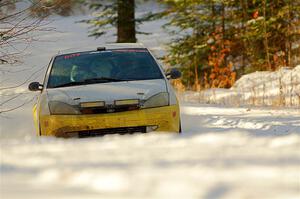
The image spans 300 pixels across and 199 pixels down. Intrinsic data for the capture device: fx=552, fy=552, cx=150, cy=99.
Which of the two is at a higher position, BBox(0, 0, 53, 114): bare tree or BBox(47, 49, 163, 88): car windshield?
BBox(0, 0, 53, 114): bare tree

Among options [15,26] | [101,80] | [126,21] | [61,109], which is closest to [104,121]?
[61,109]

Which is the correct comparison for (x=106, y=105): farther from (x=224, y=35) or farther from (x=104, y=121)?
(x=224, y=35)

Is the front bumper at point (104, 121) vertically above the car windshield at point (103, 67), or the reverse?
the car windshield at point (103, 67)

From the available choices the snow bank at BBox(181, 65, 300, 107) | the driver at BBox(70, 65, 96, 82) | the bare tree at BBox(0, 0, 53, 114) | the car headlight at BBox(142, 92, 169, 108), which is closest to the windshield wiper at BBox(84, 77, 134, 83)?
the driver at BBox(70, 65, 96, 82)

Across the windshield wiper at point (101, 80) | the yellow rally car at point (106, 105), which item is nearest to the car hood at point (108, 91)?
the yellow rally car at point (106, 105)

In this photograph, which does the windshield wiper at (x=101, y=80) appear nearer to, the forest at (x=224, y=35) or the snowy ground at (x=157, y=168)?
the snowy ground at (x=157, y=168)

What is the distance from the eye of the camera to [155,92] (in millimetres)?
6527

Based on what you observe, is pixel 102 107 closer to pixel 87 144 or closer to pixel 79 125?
pixel 79 125

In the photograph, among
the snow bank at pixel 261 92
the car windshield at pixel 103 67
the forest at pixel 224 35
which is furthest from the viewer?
the forest at pixel 224 35

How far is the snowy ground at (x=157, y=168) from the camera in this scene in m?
2.66

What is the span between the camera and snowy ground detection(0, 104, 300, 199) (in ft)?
8.72

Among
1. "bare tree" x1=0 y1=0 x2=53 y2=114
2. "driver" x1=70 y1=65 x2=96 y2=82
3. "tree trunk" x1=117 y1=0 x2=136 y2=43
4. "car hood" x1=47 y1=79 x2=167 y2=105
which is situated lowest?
"car hood" x1=47 y1=79 x2=167 y2=105

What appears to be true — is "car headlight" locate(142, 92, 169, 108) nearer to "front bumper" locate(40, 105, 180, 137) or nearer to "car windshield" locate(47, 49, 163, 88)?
"front bumper" locate(40, 105, 180, 137)

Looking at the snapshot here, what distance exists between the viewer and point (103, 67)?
7.50 metres
